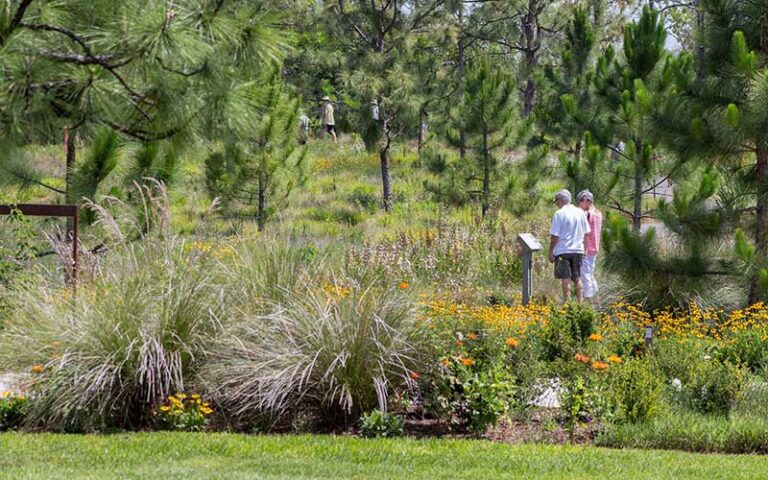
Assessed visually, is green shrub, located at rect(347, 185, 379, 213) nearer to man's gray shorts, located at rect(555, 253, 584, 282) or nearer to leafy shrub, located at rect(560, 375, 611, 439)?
man's gray shorts, located at rect(555, 253, 584, 282)

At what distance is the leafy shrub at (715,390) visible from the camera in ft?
24.2

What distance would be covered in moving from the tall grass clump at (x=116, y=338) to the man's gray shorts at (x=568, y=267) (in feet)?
18.5

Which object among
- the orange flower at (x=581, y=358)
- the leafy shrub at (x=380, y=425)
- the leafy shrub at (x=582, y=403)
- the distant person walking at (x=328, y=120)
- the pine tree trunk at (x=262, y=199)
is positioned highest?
the distant person walking at (x=328, y=120)

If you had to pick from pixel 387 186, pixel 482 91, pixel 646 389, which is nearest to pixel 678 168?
pixel 482 91

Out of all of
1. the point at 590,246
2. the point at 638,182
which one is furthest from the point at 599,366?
the point at 638,182

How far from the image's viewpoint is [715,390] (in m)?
7.44

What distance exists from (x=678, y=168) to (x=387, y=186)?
11617mm

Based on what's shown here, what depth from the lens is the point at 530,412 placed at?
7.43 meters

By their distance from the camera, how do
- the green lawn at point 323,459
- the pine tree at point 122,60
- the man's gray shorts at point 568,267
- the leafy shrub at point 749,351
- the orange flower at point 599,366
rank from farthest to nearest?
the man's gray shorts at point 568,267 < the leafy shrub at point 749,351 < the orange flower at point 599,366 < the pine tree at point 122,60 < the green lawn at point 323,459

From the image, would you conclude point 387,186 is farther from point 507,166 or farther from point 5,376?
point 5,376

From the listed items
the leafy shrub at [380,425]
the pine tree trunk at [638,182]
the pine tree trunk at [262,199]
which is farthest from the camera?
the pine tree trunk at [262,199]

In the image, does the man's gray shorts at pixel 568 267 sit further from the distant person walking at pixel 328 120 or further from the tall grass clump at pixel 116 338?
the distant person walking at pixel 328 120

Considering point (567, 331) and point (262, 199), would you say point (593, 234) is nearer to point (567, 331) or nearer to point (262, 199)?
point (567, 331)

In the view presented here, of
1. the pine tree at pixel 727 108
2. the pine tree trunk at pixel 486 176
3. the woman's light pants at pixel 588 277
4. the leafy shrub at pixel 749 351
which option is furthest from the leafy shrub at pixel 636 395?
the pine tree trunk at pixel 486 176
